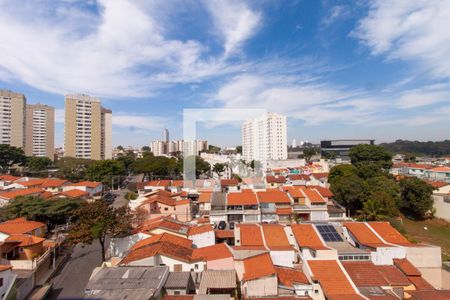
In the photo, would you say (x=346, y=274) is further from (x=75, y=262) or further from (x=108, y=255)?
(x=75, y=262)

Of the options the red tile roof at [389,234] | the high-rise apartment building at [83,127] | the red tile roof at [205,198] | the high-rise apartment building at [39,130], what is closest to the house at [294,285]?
the red tile roof at [389,234]

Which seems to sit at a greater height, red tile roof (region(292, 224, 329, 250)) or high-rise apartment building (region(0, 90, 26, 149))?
high-rise apartment building (region(0, 90, 26, 149))

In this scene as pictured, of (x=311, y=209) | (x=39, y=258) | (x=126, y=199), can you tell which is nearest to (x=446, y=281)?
(x=311, y=209)

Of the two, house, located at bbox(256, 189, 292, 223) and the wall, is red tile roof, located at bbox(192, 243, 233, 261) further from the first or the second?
house, located at bbox(256, 189, 292, 223)

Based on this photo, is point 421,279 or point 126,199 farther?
point 126,199

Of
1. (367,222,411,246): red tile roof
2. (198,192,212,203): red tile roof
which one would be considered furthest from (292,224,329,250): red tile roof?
(198,192,212,203): red tile roof
